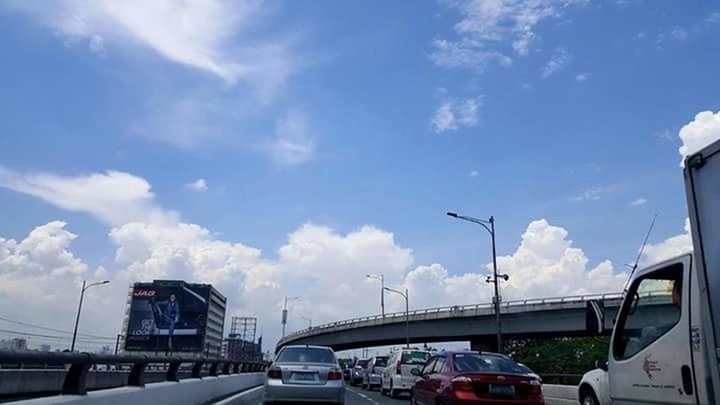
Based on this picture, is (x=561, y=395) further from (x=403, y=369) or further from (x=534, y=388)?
(x=534, y=388)

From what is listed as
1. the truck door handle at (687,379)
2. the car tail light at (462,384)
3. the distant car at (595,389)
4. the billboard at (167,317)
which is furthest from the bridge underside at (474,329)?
the truck door handle at (687,379)

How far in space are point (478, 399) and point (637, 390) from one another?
151 inches

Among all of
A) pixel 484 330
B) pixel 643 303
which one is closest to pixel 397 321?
pixel 484 330

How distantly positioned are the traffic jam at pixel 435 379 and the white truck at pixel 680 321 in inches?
122

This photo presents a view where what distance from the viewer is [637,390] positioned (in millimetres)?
6098

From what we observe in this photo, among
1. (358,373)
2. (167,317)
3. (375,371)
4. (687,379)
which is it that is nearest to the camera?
(687,379)

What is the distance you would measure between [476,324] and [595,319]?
44.8 meters

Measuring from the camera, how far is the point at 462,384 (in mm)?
9742

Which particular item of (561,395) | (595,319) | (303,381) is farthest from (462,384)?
(561,395)

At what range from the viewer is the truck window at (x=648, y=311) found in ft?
19.0

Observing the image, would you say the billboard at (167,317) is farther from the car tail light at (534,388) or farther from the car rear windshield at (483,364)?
the car tail light at (534,388)

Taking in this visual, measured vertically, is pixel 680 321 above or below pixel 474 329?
below

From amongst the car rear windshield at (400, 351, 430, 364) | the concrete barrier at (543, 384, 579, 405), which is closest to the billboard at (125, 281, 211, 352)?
the car rear windshield at (400, 351, 430, 364)

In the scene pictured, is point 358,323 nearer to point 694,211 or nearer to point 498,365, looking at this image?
point 498,365
